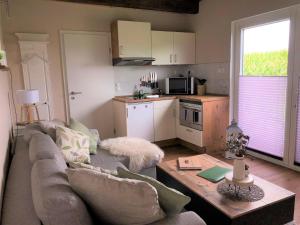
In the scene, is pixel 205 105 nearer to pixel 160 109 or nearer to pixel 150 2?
pixel 160 109

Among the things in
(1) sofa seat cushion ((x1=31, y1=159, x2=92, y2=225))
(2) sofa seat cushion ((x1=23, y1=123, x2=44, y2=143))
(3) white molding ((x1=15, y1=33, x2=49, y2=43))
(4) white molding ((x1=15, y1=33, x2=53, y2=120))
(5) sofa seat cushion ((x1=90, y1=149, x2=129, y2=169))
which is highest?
(3) white molding ((x1=15, y1=33, x2=49, y2=43))

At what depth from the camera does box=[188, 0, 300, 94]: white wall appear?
3.72m

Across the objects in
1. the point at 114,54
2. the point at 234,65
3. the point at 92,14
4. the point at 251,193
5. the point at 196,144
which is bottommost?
the point at 196,144

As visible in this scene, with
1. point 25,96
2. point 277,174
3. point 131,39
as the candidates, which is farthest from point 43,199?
point 131,39

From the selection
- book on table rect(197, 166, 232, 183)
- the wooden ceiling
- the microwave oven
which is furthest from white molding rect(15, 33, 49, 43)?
book on table rect(197, 166, 232, 183)

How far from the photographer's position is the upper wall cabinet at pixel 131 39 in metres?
4.04

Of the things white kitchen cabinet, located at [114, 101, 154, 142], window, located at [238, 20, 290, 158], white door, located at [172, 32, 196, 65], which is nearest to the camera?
window, located at [238, 20, 290, 158]

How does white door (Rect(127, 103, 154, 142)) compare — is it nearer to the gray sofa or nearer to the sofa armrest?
the gray sofa

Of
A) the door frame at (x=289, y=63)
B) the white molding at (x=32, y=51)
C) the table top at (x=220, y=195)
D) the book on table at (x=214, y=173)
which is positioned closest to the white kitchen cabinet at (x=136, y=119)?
the white molding at (x=32, y=51)

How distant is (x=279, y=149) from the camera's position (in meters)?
3.36

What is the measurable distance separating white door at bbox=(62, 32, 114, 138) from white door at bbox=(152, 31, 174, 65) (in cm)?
82

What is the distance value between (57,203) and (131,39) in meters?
3.47

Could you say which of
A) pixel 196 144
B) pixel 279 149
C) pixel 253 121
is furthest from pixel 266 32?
pixel 196 144

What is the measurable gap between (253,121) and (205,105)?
0.76m
